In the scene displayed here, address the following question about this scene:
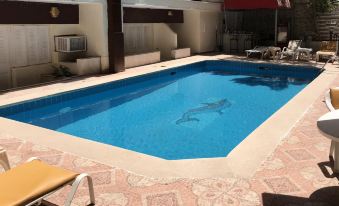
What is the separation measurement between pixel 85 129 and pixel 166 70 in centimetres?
750

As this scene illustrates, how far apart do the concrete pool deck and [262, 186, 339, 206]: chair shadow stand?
0.4 inches

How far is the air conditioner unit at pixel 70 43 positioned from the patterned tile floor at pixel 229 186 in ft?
28.8

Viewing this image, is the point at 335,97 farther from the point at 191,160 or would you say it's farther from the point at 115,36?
the point at 115,36

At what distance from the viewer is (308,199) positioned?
4027 mm

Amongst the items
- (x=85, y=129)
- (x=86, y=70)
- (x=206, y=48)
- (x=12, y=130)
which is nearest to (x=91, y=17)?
(x=86, y=70)

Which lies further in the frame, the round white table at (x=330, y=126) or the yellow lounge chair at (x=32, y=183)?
the round white table at (x=330, y=126)

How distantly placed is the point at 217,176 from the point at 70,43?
34.5 ft

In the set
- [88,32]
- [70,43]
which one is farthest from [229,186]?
[88,32]

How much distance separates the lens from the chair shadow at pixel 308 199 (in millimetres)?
3937

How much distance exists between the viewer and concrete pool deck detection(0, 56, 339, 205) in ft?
13.5

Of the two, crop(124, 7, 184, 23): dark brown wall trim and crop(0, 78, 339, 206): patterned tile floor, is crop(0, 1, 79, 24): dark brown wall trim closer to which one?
crop(124, 7, 184, 23): dark brown wall trim

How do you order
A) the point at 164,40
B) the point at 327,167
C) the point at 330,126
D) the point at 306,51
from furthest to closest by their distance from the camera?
the point at 164,40 < the point at 306,51 < the point at 327,167 < the point at 330,126

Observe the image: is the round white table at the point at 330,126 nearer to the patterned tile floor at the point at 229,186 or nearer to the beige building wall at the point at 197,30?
the patterned tile floor at the point at 229,186

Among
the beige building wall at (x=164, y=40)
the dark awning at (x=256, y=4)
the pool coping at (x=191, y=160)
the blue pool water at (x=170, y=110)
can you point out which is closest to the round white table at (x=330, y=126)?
the pool coping at (x=191, y=160)
